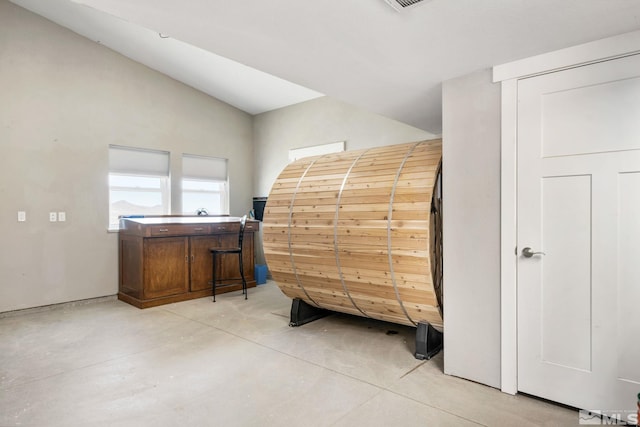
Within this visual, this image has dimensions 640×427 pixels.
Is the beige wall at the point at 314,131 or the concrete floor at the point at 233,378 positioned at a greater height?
the beige wall at the point at 314,131

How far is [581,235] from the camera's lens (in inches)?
89.0

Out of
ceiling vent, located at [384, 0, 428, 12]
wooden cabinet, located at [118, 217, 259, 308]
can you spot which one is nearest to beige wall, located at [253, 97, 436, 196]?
wooden cabinet, located at [118, 217, 259, 308]

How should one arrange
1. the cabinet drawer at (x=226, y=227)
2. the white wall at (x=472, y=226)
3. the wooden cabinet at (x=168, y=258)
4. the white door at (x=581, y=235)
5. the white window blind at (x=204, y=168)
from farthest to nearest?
the white window blind at (x=204, y=168) < the cabinet drawer at (x=226, y=227) < the wooden cabinet at (x=168, y=258) < the white wall at (x=472, y=226) < the white door at (x=581, y=235)

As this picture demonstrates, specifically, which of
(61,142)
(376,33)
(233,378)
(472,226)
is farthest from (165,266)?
(376,33)

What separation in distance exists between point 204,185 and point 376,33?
4.99 metres

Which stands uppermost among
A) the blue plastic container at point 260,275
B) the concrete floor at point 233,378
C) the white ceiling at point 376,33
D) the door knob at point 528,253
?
the white ceiling at point 376,33

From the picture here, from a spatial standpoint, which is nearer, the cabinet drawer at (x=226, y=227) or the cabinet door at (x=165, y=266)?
the cabinet door at (x=165, y=266)

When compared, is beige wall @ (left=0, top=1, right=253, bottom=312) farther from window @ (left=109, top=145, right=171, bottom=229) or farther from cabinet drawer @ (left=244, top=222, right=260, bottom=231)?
cabinet drawer @ (left=244, top=222, right=260, bottom=231)

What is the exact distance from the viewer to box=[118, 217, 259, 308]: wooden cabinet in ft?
15.8

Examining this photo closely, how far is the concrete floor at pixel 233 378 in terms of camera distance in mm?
2242

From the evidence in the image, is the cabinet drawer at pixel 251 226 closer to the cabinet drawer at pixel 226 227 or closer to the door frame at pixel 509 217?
the cabinet drawer at pixel 226 227

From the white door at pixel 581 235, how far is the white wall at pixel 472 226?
17 cm

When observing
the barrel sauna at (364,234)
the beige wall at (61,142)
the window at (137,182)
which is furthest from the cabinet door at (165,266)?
the barrel sauna at (364,234)

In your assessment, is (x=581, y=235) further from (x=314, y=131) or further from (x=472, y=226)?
(x=314, y=131)
